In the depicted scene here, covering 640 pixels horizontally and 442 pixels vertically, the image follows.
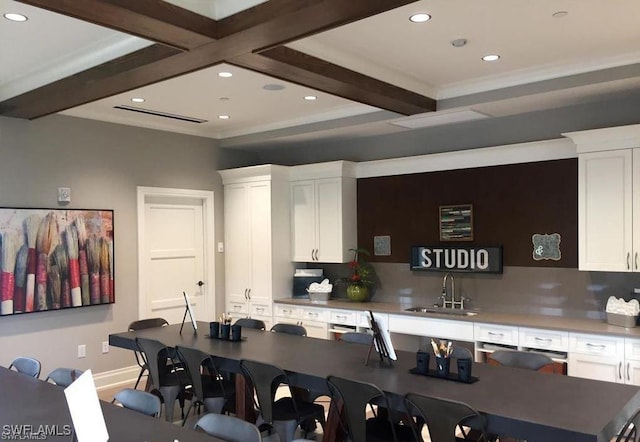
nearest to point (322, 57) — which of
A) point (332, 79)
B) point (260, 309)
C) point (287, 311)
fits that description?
point (332, 79)

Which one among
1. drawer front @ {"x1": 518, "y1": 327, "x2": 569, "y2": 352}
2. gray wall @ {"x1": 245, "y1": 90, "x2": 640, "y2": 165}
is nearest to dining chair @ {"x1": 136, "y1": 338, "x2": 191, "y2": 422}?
drawer front @ {"x1": 518, "y1": 327, "x2": 569, "y2": 352}

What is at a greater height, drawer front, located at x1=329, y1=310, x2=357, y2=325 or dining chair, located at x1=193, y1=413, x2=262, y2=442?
dining chair, located at x1=193, y1=413, x2=262, y2=442

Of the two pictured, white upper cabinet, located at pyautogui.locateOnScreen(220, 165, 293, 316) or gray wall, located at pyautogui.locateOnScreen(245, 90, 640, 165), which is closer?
gray wall, located at pyautogui.locateOnScreen(245, 90, 640, 165)

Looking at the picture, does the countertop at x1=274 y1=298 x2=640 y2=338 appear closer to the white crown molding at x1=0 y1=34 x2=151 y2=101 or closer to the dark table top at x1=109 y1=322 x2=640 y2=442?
the dark table top at x1=109 y1=322 x2=640 y2=442

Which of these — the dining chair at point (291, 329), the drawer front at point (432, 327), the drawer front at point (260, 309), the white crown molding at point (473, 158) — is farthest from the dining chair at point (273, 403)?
the white crown molding at point (473, 158)

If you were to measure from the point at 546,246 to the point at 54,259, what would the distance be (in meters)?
4.58

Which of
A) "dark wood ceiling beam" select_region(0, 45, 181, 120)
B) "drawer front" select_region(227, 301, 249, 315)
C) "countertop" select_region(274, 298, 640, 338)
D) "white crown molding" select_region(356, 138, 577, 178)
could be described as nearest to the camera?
"dark wood ceiling beam" select_region(0, 45, 181, 120)

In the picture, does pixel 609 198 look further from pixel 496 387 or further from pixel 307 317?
pixel 307 317

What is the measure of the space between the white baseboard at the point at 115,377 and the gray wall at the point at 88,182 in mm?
66

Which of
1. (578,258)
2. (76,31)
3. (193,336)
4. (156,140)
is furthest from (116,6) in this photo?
(578,258)

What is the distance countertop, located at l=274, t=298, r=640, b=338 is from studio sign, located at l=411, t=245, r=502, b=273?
0.44 m

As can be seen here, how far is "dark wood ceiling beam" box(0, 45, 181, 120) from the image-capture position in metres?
3.66

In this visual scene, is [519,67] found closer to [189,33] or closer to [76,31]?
[189,33]

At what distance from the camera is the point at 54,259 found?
17.2 feet
